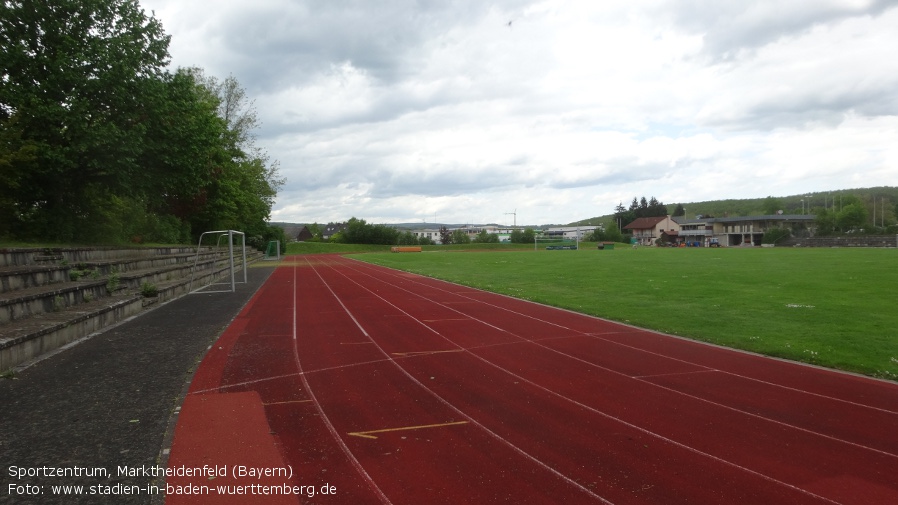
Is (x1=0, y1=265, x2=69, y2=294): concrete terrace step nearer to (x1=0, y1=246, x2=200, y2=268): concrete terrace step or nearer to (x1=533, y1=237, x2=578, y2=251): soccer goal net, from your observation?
(x1=0, y1=246, x2=200, y2=268): concrete terrace step

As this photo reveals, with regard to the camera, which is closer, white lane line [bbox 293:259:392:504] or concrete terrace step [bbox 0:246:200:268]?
white lane line [bbox 293:259:392:504]

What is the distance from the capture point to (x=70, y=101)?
16.2 metres

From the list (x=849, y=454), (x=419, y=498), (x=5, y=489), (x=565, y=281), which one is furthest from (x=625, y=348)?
(x=565, y=281)

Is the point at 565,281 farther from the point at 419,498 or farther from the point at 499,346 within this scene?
the point at 419,498

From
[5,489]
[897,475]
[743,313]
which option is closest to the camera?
[5,489]

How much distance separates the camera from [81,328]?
9.78 m

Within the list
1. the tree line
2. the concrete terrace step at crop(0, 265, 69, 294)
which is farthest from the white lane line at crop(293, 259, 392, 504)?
the tree line

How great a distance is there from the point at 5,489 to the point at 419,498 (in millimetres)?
3068

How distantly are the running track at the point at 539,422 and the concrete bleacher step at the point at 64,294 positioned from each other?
2.41 m

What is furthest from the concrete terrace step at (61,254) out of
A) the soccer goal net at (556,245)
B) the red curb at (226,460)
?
the soccer goal net at (556,245)

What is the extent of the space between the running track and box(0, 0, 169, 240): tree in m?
10.5

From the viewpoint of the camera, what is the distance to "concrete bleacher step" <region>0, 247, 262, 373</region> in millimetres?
8211

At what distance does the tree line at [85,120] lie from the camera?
1579 cm

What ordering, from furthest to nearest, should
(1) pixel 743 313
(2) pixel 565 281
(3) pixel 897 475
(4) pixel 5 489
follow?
(2) pixel 565 281 → (1) pixel 743 313 → (3) pixel 897 475 → (4) pixel 5 489
